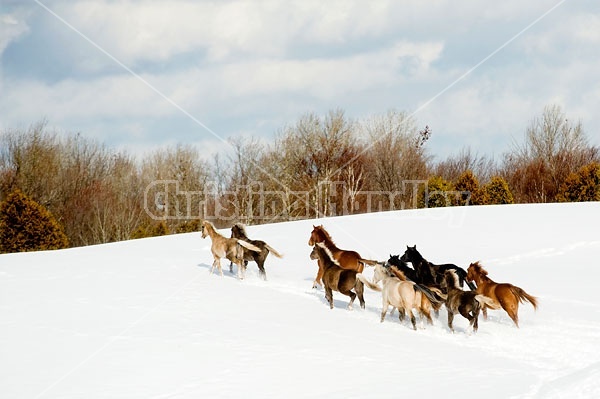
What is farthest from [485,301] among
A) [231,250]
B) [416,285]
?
[231,250]

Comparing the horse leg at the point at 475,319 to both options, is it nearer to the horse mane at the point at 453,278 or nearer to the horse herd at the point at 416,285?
the horse herd at the point at 416,285

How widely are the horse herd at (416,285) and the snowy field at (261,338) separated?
38 centimetres

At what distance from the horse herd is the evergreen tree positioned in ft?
69.0

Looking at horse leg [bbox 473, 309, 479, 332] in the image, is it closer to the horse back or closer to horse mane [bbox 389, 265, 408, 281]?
horse mane [bbox 389, 265, 408, 281]

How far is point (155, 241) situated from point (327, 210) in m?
27.2

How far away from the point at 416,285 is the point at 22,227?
88.1 ft

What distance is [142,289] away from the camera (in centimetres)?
1183

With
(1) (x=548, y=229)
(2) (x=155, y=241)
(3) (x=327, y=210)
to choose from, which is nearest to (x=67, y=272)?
(2) (x=155, y=241)

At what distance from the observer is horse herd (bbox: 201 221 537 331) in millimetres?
8875

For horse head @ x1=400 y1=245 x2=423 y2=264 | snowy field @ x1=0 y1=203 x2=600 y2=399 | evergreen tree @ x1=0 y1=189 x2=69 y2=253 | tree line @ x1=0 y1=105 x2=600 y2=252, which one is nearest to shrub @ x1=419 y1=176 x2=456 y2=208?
tree line @ x1=0 y1=105 x2=600 y2=252

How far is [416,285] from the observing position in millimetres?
8891

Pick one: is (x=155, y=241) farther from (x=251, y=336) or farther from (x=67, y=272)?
(x=251, y=336)

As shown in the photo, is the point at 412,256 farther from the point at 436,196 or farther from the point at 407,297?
the point at 436,196

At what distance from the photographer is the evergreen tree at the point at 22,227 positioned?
29.1m
